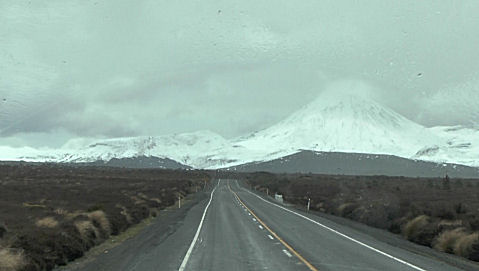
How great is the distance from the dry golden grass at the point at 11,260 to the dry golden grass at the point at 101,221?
309 inches

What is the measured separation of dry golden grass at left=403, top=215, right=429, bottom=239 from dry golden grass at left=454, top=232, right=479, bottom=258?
4252 mm

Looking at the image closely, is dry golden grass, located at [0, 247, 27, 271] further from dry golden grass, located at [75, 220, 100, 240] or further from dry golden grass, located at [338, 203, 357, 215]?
dry golden grass, located at [338, 203, 357, 215]

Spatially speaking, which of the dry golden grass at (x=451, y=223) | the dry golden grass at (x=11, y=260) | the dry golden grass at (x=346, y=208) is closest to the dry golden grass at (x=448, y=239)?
the dry golden grass at (x=451, y=223)

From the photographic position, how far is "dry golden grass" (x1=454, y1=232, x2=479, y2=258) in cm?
1769

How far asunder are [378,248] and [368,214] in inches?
538

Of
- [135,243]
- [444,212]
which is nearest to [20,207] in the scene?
[135,243]

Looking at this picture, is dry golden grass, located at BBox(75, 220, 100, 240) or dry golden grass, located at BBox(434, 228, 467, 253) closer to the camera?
dry golden grass, located at BBox(75, 220, 100, 240)

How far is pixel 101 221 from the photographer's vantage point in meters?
21.3

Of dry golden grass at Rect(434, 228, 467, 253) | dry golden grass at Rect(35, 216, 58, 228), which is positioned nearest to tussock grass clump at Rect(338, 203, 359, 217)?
dry golden grass at Rect(434, 228, 467, 253)

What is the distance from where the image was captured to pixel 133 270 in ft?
40.1

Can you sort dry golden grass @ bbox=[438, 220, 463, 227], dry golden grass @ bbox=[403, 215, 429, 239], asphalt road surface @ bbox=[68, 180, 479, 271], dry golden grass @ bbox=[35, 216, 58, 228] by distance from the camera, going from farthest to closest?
dry golden grass @ bbox=[403, 215, 429, 239], dry golden grass @ bbox=[438, 220, 463, 227], dry golden grass @ bbox=[35, 216, 58, 228], asphalt road surface @ bbox=[68, 180, 479, 271]

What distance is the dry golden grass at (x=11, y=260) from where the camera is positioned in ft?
37.3

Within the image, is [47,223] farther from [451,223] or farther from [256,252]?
[451,223]

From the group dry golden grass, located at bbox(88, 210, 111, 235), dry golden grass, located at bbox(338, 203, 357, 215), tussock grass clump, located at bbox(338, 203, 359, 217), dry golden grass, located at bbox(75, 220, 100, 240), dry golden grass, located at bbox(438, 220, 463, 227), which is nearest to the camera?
dry golden grass, located at bbox(75, 220, 100, 240)
